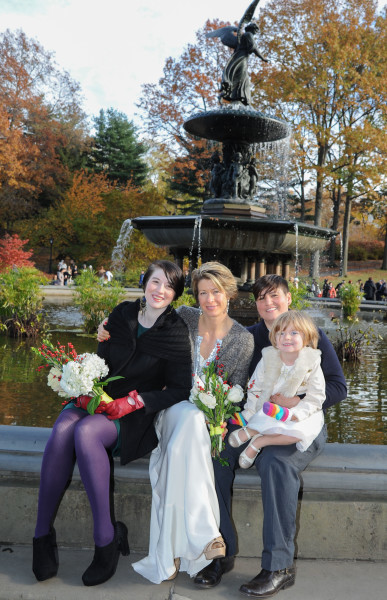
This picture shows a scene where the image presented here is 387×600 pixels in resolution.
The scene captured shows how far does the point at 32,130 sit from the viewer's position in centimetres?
3788

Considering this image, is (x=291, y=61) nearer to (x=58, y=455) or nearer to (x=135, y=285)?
(x=135, y=285)

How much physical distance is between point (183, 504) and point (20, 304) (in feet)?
23.1

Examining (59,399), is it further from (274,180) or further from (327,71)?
(274,180)

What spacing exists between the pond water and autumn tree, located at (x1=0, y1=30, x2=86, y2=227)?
27.7 metres

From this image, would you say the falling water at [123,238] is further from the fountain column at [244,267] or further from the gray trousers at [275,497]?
the gray trousers at [275,497]

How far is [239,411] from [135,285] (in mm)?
22932

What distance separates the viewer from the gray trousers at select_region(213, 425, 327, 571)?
2633mm

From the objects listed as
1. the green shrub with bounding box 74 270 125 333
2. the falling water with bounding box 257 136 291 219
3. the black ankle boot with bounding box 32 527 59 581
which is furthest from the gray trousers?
the falling water with bounding box 257 136 291 219

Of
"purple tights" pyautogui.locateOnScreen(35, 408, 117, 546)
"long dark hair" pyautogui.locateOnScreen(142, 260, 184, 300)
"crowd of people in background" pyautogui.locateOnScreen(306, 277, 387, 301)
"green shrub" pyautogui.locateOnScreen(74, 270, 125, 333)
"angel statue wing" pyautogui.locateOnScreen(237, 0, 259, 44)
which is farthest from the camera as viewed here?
"crowd of people in background" pyautogui.locateOnScreen(306, 277, 387, 301)

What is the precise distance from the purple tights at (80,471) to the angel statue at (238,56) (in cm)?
964

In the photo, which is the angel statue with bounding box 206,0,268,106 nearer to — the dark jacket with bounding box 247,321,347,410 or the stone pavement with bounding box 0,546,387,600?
the dark jacket with bounding box 247,321,347,410

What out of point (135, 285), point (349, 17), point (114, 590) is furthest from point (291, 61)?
point (114, 590)

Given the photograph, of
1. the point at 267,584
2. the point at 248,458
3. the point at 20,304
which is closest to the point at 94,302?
the point at 20,304

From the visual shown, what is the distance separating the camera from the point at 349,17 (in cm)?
2517
